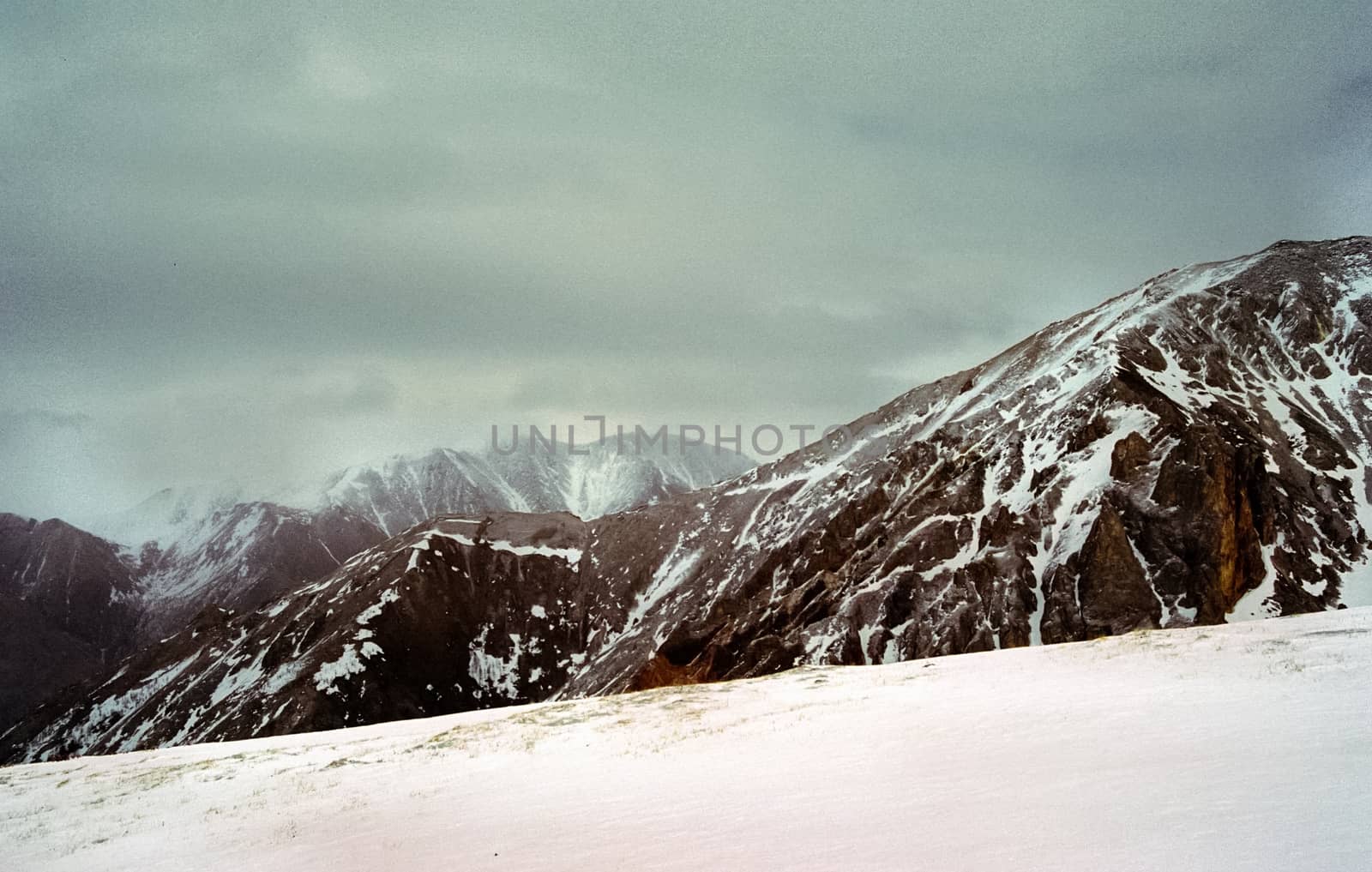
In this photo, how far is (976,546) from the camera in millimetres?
121312

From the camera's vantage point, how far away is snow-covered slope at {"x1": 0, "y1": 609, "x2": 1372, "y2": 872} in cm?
1137

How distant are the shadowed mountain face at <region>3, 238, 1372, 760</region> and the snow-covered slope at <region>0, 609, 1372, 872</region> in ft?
280

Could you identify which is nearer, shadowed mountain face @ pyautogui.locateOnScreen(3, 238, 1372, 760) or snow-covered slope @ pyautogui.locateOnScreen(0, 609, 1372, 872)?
snow-covered slope @ pyautogui.locateOnScreen(0, 609, 1372, 872)

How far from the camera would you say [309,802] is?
21.2 m

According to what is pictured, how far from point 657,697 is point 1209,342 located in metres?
145

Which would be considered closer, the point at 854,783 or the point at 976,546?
the point at 854,783

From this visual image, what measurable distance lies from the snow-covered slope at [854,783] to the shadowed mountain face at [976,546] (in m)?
85.3

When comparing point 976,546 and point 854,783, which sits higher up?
point 854,783

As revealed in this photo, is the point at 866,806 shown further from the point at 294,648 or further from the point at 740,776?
the point at 294,648

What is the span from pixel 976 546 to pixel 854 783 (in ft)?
370

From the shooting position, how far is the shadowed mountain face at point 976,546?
10744cm

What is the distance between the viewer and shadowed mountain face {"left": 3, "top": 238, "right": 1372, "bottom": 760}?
10744 centimetres

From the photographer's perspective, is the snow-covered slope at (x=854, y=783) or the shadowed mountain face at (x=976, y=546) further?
the shadowed mountain face at (x=976, y=546)

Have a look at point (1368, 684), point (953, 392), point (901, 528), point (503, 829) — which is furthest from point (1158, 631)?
point (953, 392)
